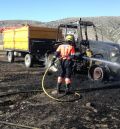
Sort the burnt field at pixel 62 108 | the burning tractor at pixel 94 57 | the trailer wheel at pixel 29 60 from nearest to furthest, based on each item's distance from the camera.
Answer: the burnt field at pixel 62 108
the burning tractor at pixel 94 57
the trailer wheel at pixel 29 60

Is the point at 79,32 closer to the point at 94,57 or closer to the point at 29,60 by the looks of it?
the point at 94,57

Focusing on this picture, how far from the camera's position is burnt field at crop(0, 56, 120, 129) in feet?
30.8

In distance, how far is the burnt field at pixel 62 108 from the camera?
9398 millimetres

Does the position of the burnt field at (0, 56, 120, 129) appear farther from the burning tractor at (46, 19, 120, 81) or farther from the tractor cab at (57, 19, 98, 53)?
the tractor cab at (57, 19, 98, 53)

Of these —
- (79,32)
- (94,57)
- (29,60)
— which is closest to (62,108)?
(94,57)

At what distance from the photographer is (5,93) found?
43.5 feet

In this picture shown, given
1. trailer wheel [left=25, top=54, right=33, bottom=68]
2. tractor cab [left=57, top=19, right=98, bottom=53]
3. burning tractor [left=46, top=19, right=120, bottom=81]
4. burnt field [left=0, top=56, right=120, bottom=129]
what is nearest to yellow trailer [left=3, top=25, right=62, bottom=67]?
trailer wheel [left=25, top=54, right=33, bottom=68]

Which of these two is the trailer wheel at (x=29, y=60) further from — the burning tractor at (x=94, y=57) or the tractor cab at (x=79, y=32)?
the tractor cab at (x=79, y=32)

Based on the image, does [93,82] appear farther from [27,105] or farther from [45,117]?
[45,117]

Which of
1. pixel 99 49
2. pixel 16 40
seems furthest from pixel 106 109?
pixel 16 40

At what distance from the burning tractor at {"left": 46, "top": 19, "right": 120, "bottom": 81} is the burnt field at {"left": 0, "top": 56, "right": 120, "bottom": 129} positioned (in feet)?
2.74

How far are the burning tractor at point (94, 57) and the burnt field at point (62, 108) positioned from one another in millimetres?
834

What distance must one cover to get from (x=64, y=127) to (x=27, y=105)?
2.50m

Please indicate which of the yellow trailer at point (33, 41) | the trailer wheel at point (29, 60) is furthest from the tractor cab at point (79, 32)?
the trailer wheel at point (29, 60)
